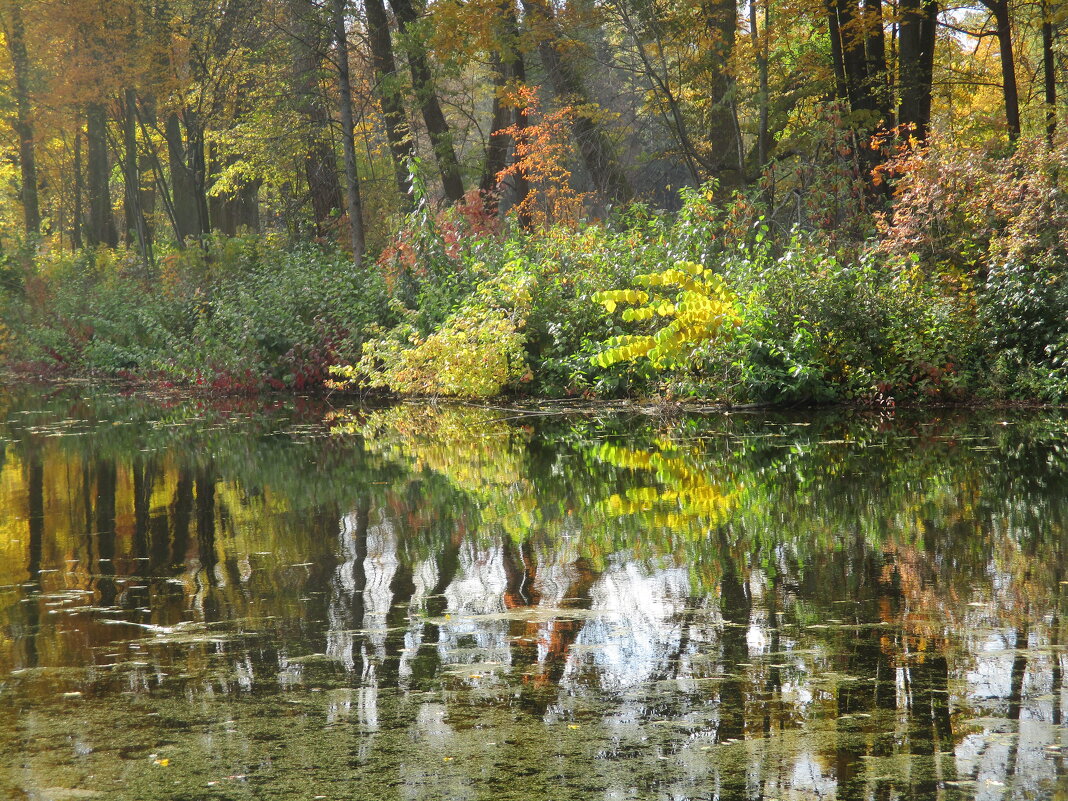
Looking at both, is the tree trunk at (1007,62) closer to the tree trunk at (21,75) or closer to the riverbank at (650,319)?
the riverbank at (650,319)

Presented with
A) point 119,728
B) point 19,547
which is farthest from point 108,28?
point 119,728

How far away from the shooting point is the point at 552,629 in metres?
4.21

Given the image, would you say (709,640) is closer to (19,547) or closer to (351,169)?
(19,547)

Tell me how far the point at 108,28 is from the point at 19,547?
23.2 meters

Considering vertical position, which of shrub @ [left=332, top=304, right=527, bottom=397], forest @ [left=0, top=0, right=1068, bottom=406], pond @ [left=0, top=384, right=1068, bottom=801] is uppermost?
forest @ [left=0, top=0, right=1068, bottom=406]

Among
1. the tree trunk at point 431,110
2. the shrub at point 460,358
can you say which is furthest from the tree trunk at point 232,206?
the shrub at point 460,358

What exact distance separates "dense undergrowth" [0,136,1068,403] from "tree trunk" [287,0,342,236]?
470cm

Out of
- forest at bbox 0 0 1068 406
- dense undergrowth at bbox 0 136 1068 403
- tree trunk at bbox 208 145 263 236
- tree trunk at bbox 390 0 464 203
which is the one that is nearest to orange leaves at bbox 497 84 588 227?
forest at bbox 0 0 1068 406

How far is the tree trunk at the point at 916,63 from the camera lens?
16641 millimetres

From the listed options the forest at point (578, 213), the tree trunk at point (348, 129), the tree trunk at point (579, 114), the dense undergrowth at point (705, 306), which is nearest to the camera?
the dense undergrowth at point (705, 306)

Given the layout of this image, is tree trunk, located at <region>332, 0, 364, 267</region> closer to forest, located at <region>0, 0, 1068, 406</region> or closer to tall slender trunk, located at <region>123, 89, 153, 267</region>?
forest, located at <region>0, 0, 1068, 406</region>

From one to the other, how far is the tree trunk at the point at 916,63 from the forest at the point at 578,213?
0.21ft

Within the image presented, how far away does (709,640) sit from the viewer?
13.0ft

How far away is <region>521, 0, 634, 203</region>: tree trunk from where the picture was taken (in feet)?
69.3
